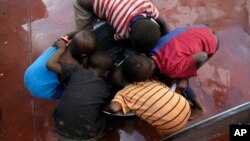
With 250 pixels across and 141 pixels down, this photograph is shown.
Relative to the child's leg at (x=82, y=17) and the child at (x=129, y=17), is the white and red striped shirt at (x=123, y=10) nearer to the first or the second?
the child at (x=129, y=17)

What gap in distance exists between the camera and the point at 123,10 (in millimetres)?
2074

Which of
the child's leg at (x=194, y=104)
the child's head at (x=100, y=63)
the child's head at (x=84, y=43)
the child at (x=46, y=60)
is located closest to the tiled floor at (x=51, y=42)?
the child's leg at (x=194, y=104)

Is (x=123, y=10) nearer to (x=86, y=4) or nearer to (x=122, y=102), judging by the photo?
(x=86, y=4)

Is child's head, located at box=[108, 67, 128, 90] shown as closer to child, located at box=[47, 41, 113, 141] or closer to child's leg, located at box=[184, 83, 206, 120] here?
child, located at box=[47, 41, 113, 141]

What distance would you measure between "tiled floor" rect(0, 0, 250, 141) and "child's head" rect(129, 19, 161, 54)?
0.62 meters

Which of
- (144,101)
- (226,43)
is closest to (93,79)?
(144,101)

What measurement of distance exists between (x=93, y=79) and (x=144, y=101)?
12.9 inches

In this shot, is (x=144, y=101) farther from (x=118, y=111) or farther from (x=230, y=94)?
(x=230, y=94)

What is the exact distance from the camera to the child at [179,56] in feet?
6.24

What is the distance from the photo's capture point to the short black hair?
2.03 m

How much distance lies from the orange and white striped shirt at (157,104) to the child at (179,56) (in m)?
0.09

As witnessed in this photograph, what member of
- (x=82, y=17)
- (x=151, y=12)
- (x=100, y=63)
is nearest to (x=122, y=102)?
(x=100, y=63)

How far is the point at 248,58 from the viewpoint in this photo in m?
2.59

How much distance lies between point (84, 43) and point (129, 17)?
1.06 ft
